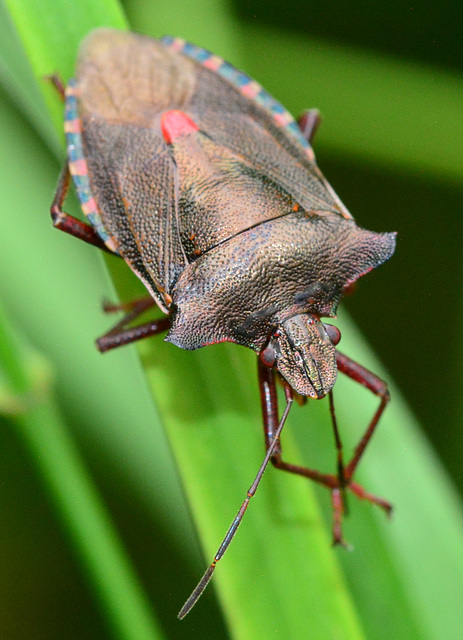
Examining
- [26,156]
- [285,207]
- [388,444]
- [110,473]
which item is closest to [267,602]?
[388,444]

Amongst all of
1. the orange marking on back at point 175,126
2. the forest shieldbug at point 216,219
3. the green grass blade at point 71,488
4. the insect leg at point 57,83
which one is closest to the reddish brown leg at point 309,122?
the forest shieldbug at point 216,219

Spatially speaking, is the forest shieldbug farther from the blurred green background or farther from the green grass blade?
the green grass blade

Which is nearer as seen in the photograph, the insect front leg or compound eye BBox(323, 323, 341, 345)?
the insect front leg

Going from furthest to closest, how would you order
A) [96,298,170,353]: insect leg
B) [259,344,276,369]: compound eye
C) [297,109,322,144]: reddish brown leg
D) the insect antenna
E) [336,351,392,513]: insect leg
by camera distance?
[297,109,322,144]: reddish brown leg, [96,298,170,353]: insect leg, [336,351,392,513]: insect leg, [259,344,276,369]: compound eye, the insect antenna

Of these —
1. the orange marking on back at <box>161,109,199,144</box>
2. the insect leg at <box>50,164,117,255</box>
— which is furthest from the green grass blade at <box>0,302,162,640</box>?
the orange marking on back at <box>161,109,199,144</box>

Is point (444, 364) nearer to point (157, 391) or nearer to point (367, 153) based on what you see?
point (367, 153)

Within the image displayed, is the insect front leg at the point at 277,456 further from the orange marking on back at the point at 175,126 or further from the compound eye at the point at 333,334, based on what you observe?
the orange marking on back at the point at 175,126

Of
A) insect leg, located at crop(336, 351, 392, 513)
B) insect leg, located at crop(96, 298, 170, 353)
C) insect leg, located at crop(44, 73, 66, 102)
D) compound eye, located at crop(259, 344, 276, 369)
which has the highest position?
insect leg, located at crop(44, 73, 66, 102)
